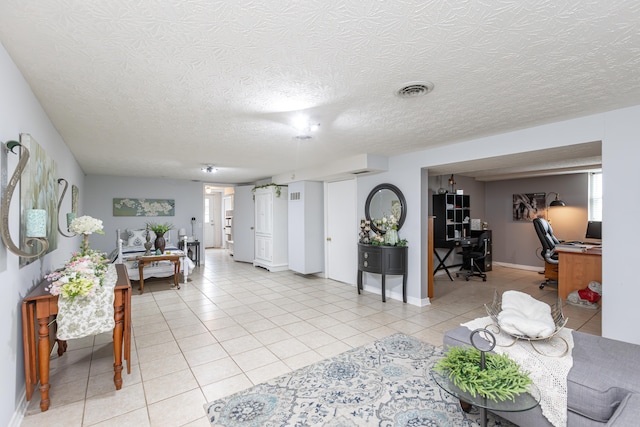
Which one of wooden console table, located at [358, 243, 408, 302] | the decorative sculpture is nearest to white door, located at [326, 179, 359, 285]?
wooden console table, located at [358, 243, 408, 302]

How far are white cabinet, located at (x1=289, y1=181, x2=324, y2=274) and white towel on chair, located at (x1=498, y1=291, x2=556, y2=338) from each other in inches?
170

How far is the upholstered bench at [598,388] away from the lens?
1458mm

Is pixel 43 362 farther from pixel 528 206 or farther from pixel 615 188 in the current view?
pixel 528 206

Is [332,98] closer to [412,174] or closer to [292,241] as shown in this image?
[412,174]

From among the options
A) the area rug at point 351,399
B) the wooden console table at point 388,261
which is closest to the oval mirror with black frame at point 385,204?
the wooden console table at point 388,261

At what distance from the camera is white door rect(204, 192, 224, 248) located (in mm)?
11562

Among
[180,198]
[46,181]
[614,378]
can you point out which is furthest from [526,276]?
[180,198]

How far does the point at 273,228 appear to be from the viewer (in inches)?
269

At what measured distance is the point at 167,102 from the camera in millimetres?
2408

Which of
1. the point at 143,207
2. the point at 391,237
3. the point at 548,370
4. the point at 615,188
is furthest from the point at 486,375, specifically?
the point at 143,207

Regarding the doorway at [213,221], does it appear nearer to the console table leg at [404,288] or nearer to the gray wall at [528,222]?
the console table leg at [404,288]

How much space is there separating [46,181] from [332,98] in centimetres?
252

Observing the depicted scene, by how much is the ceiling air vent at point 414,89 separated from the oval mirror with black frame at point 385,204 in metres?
2.41

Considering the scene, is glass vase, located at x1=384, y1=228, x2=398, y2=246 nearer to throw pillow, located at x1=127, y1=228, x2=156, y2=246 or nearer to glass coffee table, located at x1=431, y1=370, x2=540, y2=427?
glass coffee table, located at x1=431, y1=370, x2=540, y2=427
